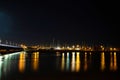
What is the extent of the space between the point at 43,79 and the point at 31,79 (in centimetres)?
90

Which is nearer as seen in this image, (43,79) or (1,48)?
(43,79)

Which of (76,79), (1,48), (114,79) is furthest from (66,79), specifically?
(1,48)

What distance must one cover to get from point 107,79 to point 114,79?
0.65 metres

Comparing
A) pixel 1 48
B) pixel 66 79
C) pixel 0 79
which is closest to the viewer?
pixel 0 79

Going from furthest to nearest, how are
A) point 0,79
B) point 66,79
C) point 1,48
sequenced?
point 1,48
point 66,79
point 0,79

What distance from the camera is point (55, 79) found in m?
20.3

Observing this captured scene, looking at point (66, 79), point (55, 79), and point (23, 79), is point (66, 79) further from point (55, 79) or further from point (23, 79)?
point (23, 79)

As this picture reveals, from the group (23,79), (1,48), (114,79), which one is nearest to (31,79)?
(23,79)

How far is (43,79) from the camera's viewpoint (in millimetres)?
20094

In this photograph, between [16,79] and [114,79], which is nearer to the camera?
[16,79]

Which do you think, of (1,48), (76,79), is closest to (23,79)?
(76,79)

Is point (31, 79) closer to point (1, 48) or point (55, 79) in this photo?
point (55, 79)

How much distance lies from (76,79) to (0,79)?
5.63 m

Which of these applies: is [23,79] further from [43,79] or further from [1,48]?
[1,48]
